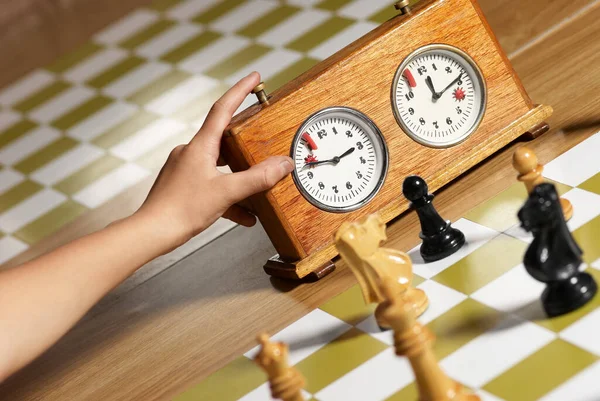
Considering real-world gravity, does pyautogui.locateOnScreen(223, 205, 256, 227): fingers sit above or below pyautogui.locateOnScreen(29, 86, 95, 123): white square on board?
below

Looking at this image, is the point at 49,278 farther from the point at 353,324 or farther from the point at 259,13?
the point at 259,13

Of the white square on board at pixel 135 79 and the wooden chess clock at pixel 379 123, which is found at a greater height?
the white square on board at pixel 135 79

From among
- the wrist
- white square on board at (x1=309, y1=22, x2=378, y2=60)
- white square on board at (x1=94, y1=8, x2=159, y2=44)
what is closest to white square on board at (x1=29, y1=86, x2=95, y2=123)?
white square on board at (x1=94, y1=8, x2=159, y2=44)

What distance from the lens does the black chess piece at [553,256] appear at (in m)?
1.35

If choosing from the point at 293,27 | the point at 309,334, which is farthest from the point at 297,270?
the point at 293,27

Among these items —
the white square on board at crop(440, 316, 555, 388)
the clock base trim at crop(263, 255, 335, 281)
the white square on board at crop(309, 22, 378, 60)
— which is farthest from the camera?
the white square on board at crop(309, 22, 378, 60)

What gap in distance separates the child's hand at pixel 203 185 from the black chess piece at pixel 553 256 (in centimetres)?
58

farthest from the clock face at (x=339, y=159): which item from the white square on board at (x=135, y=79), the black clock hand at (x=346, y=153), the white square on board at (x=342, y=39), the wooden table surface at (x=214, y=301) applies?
the white square on board at (x=135, y=79)

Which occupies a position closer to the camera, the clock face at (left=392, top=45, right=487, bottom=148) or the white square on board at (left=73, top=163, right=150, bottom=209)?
the clock face at (left=392, top=45, right=487, bottom=148)

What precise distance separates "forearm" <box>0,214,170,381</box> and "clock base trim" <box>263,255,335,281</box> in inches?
8.9

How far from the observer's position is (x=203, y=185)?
6.13 ft

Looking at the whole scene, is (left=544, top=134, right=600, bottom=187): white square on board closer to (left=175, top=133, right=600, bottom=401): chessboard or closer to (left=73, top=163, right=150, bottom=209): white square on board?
(left=175, top=133, right=600, bottom=401): chessboard

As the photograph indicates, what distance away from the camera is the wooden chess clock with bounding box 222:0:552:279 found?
74.5 inches

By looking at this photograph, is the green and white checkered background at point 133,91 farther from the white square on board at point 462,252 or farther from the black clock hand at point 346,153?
the white square on board at point 462,252
